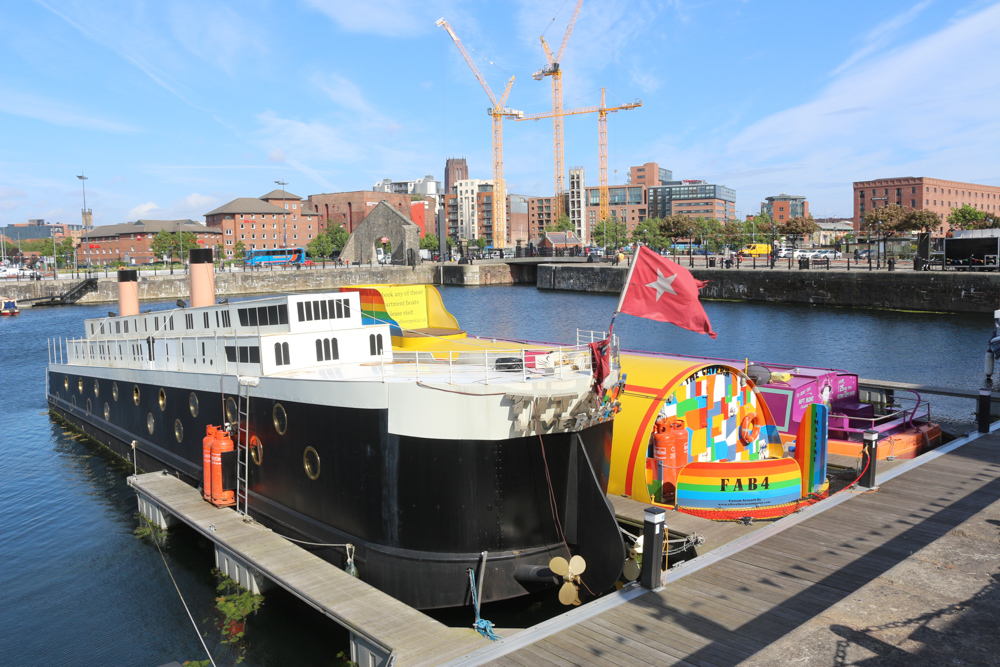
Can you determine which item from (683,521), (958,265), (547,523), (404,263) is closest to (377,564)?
(547,523)

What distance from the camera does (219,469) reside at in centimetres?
1611

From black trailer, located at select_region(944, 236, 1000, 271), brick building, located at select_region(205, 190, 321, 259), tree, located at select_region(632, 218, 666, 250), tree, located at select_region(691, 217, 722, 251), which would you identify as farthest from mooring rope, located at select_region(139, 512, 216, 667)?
brick building, located at select_region(205, 190, 321, 259)

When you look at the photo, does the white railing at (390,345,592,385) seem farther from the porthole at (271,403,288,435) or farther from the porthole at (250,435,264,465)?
the porthole at (250,435,264,465)

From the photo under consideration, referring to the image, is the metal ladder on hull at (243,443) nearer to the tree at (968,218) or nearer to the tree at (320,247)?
the tree at (968,218)

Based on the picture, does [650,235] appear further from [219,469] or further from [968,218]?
[219,469]

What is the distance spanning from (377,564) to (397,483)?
168cm

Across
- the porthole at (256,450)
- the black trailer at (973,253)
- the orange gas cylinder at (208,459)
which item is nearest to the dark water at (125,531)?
the orange gas cylinder at (208,459)

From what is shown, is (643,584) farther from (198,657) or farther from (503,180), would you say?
(503,180)

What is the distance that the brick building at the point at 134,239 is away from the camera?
160750 mm

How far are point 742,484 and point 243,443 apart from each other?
37.7ft

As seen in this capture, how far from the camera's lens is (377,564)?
12.5m

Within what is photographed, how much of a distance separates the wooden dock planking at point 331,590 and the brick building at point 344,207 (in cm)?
17243

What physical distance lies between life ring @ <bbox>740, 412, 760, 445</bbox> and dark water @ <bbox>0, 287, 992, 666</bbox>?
7.82 m

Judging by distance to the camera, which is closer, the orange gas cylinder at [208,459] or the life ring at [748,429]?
the orange gas cylinder at [208,459]
